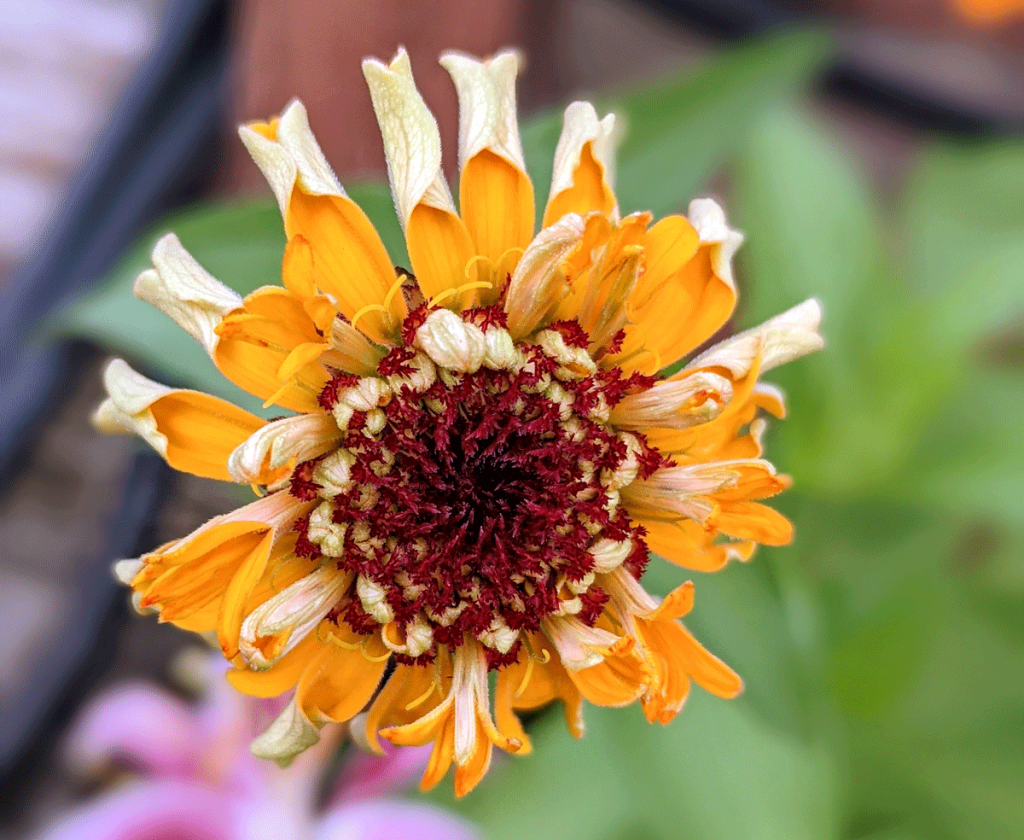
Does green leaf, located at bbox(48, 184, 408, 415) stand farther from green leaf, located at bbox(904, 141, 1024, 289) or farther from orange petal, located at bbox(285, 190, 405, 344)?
green leaf, located at bbox(904, 141, 1024, 289)

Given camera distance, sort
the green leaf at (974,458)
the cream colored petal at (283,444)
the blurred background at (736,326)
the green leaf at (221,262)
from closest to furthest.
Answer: the cream colored petal at (283,444)
the green leaf at (221,262)
the blurred background at (736,326)
the green leaf at (974,458)

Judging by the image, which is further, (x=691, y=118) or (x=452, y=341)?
(x=691, y=118)

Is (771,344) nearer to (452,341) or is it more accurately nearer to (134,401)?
(452,341)

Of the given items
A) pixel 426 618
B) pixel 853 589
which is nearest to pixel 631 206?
pixel 426 618

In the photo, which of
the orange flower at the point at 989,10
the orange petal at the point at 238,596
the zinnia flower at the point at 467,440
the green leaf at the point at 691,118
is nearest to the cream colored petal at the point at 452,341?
the zinnia flower at the point at 467,440

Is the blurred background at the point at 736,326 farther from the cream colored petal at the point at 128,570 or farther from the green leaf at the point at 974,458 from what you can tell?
the cream colored petal at the point at 128,570

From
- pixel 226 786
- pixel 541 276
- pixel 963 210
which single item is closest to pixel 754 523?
pixel 541 276

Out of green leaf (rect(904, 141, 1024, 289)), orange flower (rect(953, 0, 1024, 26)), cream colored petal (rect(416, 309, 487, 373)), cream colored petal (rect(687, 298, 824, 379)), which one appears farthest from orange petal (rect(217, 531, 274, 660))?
orange flower (rect(953, 0, 1024, 26))
